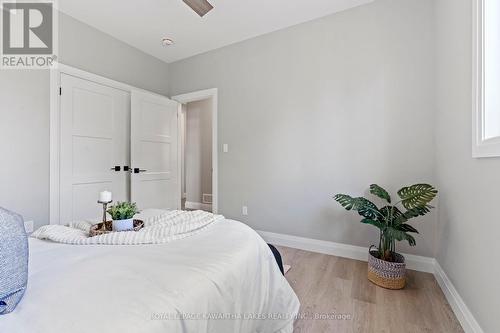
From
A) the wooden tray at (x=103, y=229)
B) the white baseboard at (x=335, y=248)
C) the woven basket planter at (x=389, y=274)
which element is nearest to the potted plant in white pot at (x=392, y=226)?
the woven basket planter at (x=389, y=274)

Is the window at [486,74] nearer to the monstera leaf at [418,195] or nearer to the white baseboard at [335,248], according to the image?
the monstera leaf at [418,195]

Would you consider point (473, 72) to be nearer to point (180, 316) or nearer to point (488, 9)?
point (488, 9)

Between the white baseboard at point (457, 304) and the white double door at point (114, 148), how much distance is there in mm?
3323

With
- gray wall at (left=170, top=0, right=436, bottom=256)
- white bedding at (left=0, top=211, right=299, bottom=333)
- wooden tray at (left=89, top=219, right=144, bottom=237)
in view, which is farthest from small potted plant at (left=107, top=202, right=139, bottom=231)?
gray wall at (left=170, top=0, right=436, bottom=256)

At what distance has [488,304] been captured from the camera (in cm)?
116

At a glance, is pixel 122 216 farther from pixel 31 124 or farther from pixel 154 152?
pixel 154 152

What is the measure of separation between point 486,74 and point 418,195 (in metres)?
0.88

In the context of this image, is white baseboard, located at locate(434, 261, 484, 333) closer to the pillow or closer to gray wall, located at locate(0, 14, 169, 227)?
the pillow

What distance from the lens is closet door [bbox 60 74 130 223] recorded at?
2533 millimetres

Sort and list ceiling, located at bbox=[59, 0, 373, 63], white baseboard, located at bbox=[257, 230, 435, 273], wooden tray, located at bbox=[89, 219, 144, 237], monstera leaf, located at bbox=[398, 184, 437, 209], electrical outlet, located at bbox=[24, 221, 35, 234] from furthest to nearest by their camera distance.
→ ceiling, located at bbox=[59, 0, 373, 63]
electrical outlet, located at bbox=[24, 221, 35, 234]
white baseboard, located at bbox=[257, 230, 435, 273]
monstera leaf, located at bbox=[398, 184, 437, 209]
wooden tray, located at bbox=[89, 219, 144, 237]

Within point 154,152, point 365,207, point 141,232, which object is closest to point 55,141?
point 154,152

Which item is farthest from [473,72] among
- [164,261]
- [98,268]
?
[98,268]

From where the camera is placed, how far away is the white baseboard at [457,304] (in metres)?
1.29

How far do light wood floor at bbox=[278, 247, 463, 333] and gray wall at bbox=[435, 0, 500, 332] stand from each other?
8.1 inches
